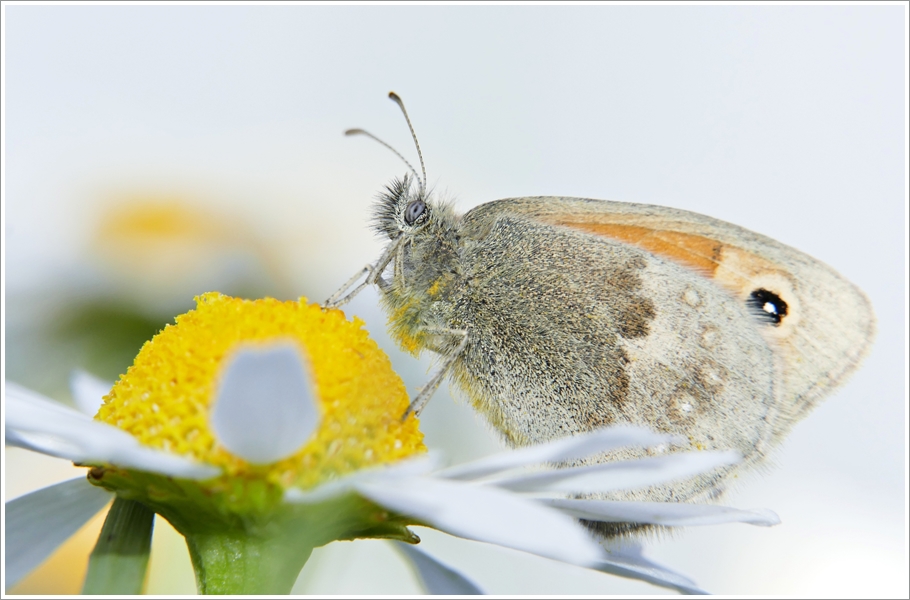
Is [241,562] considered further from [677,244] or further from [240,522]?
[677,244]

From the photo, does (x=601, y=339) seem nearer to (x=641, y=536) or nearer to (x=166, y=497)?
(x=641, y=536)

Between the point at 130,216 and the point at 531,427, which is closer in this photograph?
the point at 531,427

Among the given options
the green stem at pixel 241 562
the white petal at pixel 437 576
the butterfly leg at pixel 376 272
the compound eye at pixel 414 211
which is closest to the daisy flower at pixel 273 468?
the green stem at pixel 241 562

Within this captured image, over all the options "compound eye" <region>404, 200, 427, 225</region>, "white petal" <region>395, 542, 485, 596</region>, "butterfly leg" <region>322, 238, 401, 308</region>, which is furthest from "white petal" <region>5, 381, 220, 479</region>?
"compound eye" <region>404, 200, 427, 225</region>

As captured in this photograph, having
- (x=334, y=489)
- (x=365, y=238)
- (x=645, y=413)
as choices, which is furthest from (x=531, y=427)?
(x=365, y=238)

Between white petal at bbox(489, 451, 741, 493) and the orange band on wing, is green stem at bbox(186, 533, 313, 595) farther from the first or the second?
the orange band on wing

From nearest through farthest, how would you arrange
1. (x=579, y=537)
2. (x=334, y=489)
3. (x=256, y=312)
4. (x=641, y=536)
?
(x=579, y=537) → (x=334, y=489) → (x=256, y=312) → (x=641, y=536)

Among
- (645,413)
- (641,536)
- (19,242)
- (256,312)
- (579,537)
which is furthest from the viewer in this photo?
(19,242)
